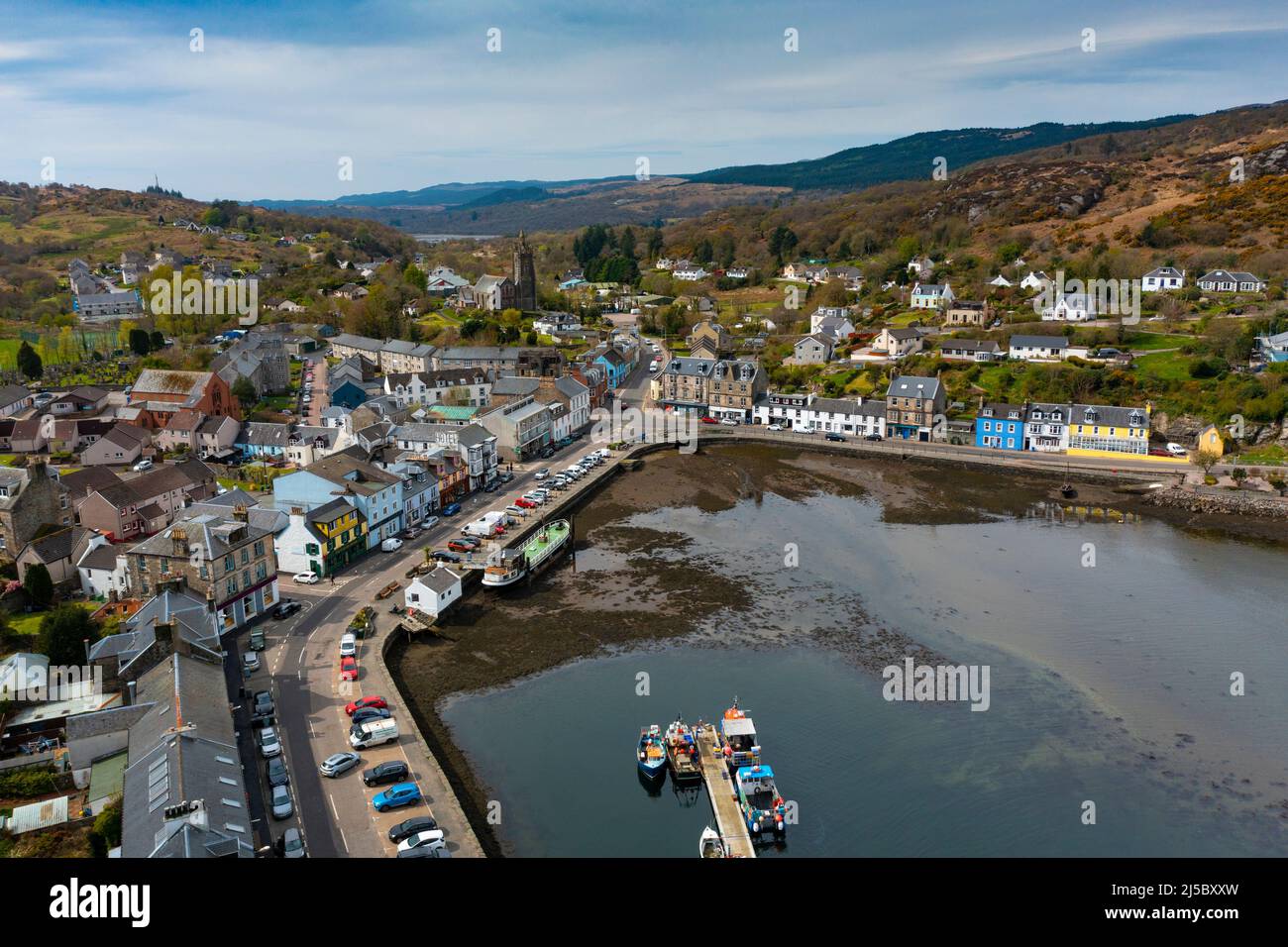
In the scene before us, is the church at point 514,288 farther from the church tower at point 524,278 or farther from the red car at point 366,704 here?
the red car at point 366,704

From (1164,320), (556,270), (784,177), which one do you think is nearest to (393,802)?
(1164,320)

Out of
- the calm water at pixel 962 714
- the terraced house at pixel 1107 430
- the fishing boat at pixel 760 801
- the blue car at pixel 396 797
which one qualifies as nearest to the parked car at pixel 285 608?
the calm water at pixel 962 714

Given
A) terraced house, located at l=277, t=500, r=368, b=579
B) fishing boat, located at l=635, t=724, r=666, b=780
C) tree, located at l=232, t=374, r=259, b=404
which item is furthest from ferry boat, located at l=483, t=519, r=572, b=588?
tree, located at l=232, t=374, r=259, b=404

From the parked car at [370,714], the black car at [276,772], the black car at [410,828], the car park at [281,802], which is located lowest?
the black car at [410,828]

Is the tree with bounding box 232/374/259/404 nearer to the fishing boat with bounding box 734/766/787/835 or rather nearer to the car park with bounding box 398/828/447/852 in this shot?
the car park with bounding box 398/828/447/852
